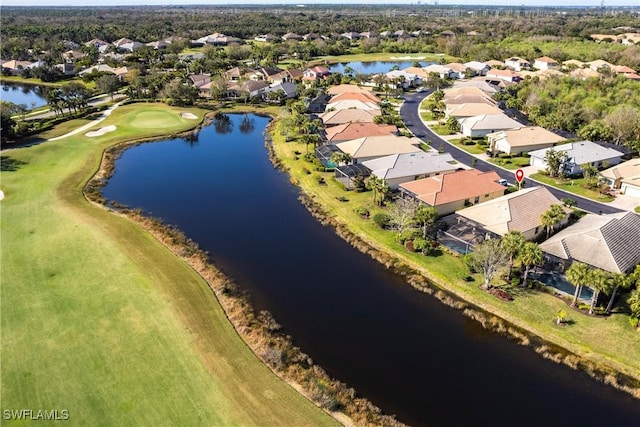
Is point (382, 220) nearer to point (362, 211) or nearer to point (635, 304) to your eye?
point (362, 211)

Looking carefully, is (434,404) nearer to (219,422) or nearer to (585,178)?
(219,422)

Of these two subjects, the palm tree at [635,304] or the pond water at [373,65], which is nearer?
the palm tree at [635,304]

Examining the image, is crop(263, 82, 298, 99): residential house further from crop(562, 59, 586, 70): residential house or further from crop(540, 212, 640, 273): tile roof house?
crop(540, 212, 640, 273): tile roof house

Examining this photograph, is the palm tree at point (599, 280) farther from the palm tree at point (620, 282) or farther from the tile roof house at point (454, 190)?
the tile roof house at point (454, 190)

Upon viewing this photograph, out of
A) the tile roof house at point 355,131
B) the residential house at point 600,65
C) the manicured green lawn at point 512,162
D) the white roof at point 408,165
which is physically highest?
the residential house at point 600,65

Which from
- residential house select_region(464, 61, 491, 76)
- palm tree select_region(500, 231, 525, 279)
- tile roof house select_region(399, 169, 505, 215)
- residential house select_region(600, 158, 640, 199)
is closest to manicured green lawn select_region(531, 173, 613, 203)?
residential house select_region(600, 158, 640, 199)

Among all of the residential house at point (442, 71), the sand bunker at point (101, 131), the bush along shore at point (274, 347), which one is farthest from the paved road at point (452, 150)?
the sand bunker at point (101, 131)

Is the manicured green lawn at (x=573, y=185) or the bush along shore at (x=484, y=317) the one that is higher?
the manicured green lawn at (x=573, y=185)
